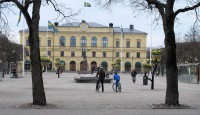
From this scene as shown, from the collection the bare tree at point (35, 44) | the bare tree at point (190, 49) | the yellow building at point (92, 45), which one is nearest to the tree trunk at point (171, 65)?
the bare tree at point (35, 44)

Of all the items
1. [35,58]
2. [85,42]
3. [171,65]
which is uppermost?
[85,42]

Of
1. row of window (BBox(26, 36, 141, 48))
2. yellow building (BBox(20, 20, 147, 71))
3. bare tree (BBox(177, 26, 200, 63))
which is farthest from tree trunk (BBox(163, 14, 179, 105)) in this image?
row of window (BBox(26, 36, 141, 48))

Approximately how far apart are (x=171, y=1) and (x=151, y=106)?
192 inches

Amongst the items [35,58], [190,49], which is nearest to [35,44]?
[35,58]

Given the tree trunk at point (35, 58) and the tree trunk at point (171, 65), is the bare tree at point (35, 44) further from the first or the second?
the tree trunk at point (171, 65)

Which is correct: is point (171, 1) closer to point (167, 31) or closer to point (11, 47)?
point (167, 31)

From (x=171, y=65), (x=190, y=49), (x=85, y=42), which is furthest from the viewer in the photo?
(x=85, y=42)

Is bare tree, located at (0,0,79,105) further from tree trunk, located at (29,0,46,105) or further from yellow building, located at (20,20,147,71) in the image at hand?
yellow building, located at (20,20,147,71)

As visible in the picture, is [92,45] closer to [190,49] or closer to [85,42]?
[85,42]

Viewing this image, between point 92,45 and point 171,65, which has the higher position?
point 92,45

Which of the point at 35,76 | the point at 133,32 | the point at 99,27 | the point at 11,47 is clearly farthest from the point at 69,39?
the point at 35,76

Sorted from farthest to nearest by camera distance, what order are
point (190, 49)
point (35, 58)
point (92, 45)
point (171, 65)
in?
1. point (92, 45)
2. point (190, 49)
3. point (171, 65)
4. point (35, 58)

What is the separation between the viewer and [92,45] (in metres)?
128

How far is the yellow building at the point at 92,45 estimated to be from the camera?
126 m
